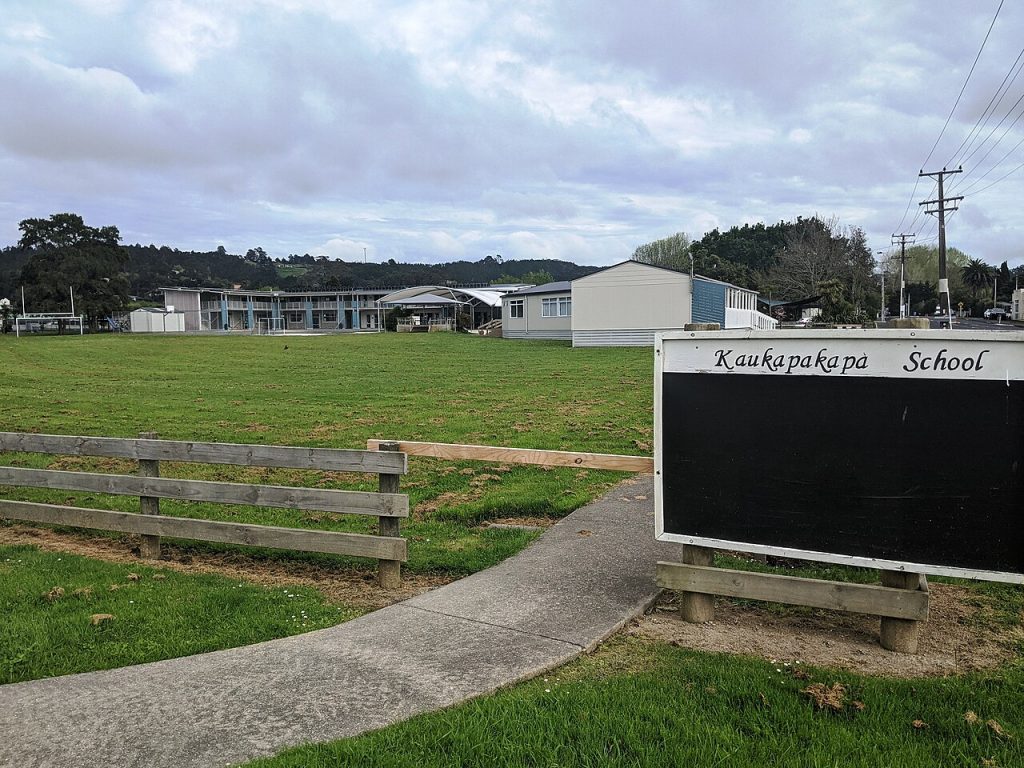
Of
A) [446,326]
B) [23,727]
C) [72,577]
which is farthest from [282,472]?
[446,326]

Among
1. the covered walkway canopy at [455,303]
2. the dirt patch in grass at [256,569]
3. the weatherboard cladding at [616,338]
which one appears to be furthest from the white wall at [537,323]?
the dirt patch in grass at [256,569]

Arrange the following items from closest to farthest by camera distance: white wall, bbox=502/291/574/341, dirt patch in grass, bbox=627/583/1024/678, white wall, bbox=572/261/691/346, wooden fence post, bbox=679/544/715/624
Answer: dirt patch in grass, bbox=627/583/1024/678
wooden fence post, bbox=679/544/715/624
white wall, bbox=572/261/691/346
white wall, bbox=502/291/574/341

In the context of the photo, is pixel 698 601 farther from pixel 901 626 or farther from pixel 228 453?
pixel 228 453

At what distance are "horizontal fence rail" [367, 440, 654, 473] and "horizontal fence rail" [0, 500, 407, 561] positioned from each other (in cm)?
74

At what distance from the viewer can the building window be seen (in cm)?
5031

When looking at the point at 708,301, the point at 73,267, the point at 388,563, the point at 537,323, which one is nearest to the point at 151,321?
the point at 73,267

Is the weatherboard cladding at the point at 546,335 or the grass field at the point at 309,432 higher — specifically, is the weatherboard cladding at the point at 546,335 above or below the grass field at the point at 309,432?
above

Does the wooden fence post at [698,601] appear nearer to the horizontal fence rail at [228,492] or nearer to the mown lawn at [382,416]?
the mown lawn at [382,416]

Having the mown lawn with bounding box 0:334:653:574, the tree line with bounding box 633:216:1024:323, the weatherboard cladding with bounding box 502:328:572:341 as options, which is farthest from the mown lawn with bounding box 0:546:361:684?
the tree line with bounding box 633:216:1024:323

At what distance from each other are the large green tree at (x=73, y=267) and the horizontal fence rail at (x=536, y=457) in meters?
84.3

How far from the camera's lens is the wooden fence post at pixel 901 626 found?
172 inches

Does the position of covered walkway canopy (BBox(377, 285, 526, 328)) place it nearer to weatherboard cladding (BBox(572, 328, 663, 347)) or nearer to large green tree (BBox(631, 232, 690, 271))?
weatherboard cladding (BBox(572, 328, 663, 347))

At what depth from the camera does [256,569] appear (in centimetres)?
646

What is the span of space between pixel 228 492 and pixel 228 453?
317mm
